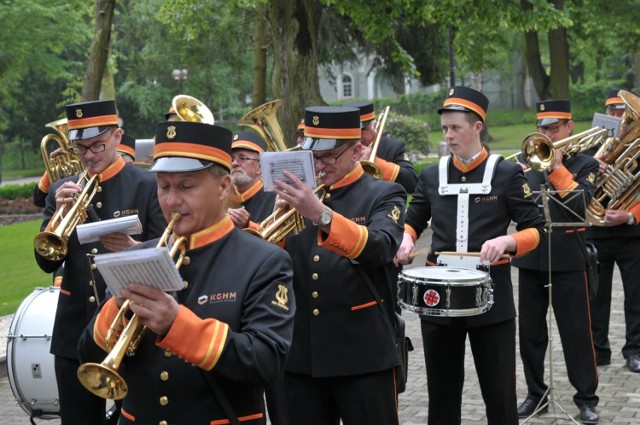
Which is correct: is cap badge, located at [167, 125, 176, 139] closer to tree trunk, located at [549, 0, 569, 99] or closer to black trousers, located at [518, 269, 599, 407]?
black trousers, located at [518, 269, 599, 407]

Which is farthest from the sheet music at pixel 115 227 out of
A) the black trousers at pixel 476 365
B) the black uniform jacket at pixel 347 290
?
the black trousers at pixel 476 365

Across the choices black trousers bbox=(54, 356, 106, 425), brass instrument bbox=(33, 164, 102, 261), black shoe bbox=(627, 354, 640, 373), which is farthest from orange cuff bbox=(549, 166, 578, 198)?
black trousers bbox=(54, 356, 106, 425)

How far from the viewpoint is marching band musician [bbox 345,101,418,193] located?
8.46 meters

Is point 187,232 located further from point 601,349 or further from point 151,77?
point 151,77

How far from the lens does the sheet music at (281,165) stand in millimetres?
4805

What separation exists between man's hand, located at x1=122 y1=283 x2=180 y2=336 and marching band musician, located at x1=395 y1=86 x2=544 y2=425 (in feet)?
9.97

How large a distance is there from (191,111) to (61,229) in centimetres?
97

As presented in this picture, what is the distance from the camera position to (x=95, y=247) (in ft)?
19.8

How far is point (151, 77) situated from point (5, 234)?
28.1m

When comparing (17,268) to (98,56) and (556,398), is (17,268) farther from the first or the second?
(556,398)

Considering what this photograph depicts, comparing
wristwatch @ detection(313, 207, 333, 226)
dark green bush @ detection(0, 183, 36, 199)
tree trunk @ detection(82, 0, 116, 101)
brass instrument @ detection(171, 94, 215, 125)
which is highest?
tree trunk @ detection(82, 0, 116, 101)

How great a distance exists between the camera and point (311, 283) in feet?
18.0

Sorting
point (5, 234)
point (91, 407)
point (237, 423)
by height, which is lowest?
point (5, 234)

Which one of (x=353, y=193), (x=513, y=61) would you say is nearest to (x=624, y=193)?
(x=353, y=193)
